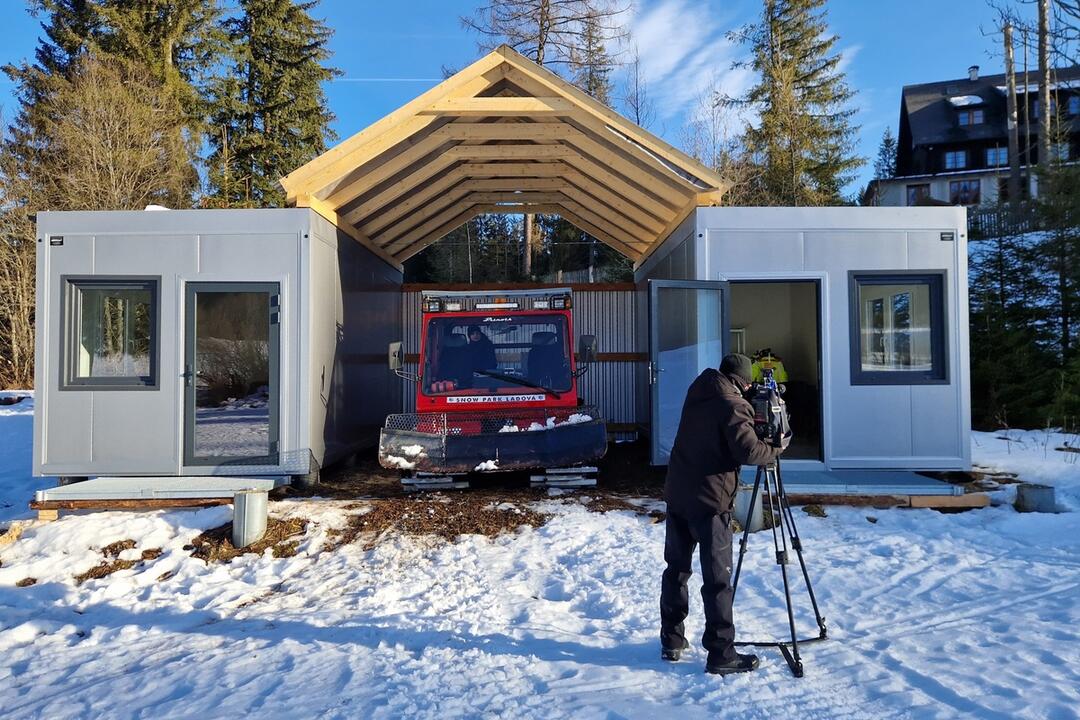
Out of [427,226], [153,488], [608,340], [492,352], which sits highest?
Result: [427,226]

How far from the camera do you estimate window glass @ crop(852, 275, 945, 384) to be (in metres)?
8.55

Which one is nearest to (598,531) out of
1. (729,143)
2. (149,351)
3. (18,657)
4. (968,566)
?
(968,566)

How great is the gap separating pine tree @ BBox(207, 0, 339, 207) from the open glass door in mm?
19641

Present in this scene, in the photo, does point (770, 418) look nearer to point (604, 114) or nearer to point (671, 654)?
point (671, 654)

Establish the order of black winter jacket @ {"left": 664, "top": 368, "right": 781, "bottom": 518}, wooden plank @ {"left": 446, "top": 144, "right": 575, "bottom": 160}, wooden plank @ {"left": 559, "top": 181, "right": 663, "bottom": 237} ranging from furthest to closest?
wooden plank @ {"left": 559, "top": 181, "right": 663, "bottom": 237} < wooden plank @ {"left": 446, "top": 144, "right": 575, "bottom": 160} < black winter jacket @ {"left": 664, "top": 368, "right": 781, "bottom": 518}

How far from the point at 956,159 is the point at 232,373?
42.4 m

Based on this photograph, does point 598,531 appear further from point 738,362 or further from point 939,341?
point 939,341

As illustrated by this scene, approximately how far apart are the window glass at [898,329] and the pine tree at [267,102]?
20.9 meters

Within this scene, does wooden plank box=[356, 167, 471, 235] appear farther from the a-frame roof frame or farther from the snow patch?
the snow patch

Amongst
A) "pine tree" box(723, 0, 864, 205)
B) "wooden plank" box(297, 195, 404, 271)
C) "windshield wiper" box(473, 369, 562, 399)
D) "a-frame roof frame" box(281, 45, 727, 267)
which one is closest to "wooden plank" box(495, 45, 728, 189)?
"a-frame roof frame" box(281, 45, 727, 267)

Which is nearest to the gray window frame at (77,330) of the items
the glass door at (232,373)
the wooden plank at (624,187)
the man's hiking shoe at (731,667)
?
the glass door at (232,373)

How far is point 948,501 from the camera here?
7.41 meters

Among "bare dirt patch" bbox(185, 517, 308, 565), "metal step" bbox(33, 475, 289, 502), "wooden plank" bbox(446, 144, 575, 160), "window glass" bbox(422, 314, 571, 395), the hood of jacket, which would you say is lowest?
"bare dirt patch" bbox(185, 517, 308, 565)

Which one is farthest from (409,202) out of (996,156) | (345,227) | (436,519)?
(996,156)
